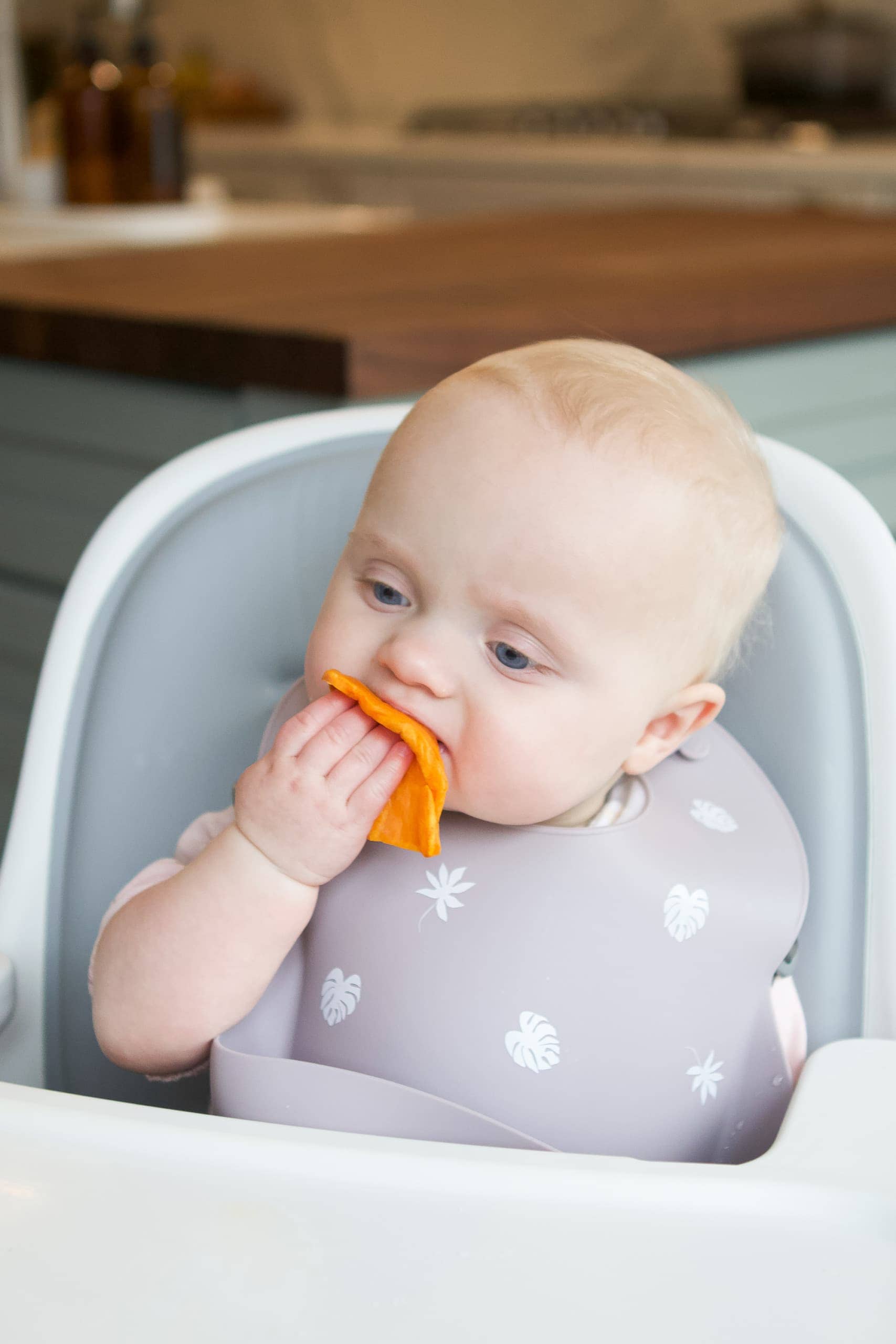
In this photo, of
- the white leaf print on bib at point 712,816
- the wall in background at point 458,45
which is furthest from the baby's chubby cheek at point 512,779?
the wall in background at point 458,45

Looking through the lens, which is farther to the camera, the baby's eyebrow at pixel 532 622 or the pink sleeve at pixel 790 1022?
the pink sleeve at pixel 790 1022

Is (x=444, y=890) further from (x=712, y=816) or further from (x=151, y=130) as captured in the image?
(x=151, y=130)

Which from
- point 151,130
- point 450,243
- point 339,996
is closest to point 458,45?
point 151,130

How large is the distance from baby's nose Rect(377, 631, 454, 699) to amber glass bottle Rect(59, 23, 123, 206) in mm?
1726

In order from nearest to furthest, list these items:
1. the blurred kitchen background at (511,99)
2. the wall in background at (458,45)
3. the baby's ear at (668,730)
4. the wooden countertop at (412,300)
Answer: the baby's ear at (668,730) < the wooden countertop at (412,300) < the blurred kitchen background at (511,99) < the wall in background at (458,45)

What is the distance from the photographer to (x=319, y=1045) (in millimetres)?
755

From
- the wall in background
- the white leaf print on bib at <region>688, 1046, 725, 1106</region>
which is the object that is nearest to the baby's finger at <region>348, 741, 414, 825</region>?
the white leaf print on bib at <region>688, 1046, 725, 1106</region>

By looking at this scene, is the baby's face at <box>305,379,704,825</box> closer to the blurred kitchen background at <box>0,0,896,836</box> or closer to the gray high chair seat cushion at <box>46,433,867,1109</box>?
the gray high chair seat cushion at <box>46,433,867,1109</box>

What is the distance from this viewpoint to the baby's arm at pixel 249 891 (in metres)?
0.69

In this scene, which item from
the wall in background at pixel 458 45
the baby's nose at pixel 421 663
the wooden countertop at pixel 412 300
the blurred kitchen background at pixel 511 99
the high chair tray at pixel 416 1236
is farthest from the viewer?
the wall in background at pixel 458 45

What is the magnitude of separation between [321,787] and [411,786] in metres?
0.04

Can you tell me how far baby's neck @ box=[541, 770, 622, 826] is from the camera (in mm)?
797

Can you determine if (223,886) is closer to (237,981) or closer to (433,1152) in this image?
(237,981)

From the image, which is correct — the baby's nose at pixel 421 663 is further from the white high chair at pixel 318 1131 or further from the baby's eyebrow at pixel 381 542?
the white high chair at pixel 318 1131
